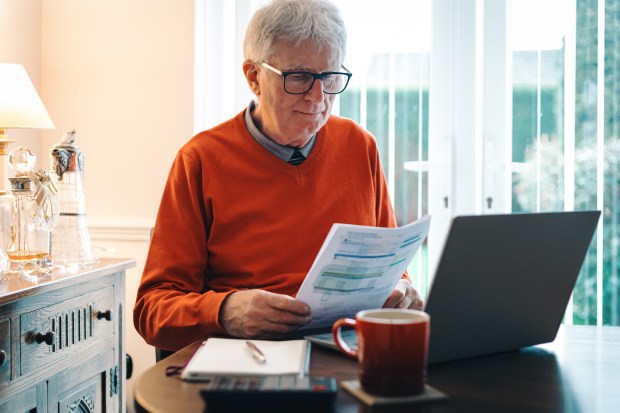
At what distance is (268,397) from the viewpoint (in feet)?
2.61

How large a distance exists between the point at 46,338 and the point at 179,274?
514mm

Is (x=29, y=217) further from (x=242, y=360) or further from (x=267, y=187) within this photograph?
(x=242, y=360)

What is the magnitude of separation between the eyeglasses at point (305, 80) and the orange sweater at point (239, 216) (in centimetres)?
16

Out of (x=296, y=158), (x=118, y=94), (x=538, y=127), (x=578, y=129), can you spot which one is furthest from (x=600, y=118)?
(x=118, y=94)

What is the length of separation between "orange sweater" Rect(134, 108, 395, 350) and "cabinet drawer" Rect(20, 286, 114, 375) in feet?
1.41

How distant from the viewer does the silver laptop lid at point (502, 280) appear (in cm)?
94

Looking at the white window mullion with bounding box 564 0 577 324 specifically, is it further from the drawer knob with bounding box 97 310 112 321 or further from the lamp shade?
the lamp shade

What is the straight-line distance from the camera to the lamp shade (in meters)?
2.16

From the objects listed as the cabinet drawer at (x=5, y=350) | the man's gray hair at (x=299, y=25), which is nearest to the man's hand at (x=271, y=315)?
the man's gray hair at (x=299, y=25)

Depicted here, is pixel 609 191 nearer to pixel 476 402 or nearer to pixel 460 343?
pixel 460 343

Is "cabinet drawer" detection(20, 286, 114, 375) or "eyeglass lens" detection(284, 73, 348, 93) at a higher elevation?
"eyeglass lens" detection(284, 73, 348, 93)

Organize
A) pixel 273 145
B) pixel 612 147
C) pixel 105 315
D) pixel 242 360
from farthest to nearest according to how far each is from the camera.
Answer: pixel 612 147, pixel 105 315, pixel 273 145, pixel 242 360

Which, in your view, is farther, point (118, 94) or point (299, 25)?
point (118, 94)

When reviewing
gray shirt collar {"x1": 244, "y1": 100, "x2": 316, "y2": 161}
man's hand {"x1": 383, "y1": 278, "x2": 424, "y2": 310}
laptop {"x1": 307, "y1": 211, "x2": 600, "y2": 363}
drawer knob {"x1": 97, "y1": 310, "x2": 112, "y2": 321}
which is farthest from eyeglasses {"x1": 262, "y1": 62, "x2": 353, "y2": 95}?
drawer knob {"x1": 97, "y1": 310, "x2": 112, "y2": 321}
